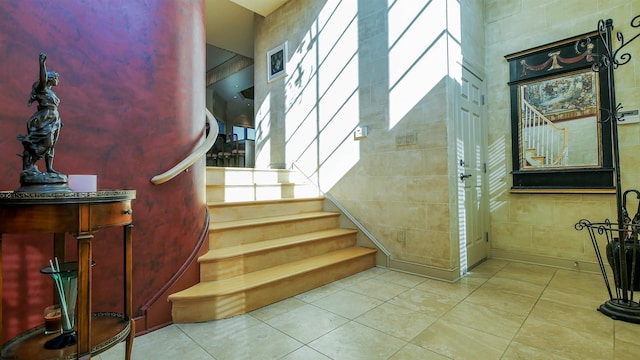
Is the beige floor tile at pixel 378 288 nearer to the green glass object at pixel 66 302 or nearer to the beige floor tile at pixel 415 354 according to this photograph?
the beige floor tile at pixel 415 354

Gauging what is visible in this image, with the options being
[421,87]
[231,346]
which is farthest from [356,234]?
[231,346]

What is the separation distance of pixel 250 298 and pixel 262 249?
0.45 metres

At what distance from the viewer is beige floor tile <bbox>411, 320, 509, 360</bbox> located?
1630 millimetres

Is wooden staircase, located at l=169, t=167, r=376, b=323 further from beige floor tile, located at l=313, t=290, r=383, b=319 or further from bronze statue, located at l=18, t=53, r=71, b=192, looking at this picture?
bronze statue, located at l=18, t=53, r=71, b=192

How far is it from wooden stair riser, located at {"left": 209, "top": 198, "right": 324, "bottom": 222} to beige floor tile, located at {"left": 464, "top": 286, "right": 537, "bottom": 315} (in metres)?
1.97

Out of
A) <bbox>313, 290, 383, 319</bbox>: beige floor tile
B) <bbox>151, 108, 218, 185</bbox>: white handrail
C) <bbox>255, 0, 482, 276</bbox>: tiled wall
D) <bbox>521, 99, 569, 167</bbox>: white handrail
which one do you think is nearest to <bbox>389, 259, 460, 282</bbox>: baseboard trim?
<bbox>255, 0, 482, 276</bbox>: tiled wall

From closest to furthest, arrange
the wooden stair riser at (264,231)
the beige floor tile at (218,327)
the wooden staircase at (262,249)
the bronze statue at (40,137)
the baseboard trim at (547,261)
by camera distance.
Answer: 1. the bronze statue at (40,137)
2. the beige floor tile at (218,327)
3. the wooden staircase at (262,249)
4. the wooden stair riser at (264,231)
5. the baseboard trim at (547,261)

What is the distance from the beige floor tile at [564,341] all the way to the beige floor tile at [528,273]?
100cm

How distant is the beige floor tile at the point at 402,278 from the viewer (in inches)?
109

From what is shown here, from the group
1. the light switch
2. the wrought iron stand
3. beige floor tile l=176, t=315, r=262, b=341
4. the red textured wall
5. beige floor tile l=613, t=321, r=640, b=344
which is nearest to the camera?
the red textured wall

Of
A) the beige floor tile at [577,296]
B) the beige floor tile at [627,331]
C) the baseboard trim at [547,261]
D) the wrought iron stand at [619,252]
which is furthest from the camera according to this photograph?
the baseboard trim at [547,261]

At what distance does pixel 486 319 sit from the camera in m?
2.03

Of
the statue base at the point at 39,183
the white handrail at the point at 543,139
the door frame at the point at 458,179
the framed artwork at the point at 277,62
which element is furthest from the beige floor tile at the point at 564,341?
the framed artwork at the point at 277,62

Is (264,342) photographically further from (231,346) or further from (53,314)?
(53,314)
